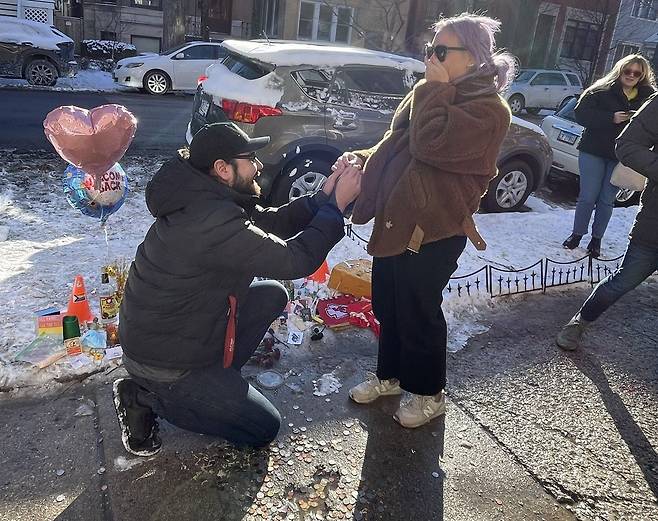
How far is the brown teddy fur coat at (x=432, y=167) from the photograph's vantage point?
7.89ft

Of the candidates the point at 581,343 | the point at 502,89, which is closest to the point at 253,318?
the point at 502,89

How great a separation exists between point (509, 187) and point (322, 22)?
20342mm

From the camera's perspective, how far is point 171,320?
251 centimetres

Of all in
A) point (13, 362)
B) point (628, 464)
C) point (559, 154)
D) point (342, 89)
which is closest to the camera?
point (628, 464)

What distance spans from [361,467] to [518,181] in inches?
198

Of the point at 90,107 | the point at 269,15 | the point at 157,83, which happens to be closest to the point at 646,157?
the point at 90,107

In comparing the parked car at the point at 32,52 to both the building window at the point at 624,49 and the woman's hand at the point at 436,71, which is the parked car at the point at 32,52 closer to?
the woman's hand at the point at 436,71

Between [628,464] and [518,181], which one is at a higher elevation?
[518,181]

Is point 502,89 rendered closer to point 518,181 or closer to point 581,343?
point 581,343

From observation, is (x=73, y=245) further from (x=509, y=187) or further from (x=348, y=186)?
(x=509, y=187)

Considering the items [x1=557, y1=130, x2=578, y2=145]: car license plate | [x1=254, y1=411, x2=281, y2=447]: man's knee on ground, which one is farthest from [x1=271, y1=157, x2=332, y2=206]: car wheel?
[x1=557, y1=130, x2=578, y2=145]: car license plate

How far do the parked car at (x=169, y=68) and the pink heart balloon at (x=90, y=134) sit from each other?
1233cm

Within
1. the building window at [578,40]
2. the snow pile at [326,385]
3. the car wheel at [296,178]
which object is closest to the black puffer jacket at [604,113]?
the car wheel at [296,178]

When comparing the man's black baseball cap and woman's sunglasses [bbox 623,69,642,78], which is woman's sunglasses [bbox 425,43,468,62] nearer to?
the man's black baseball cap
